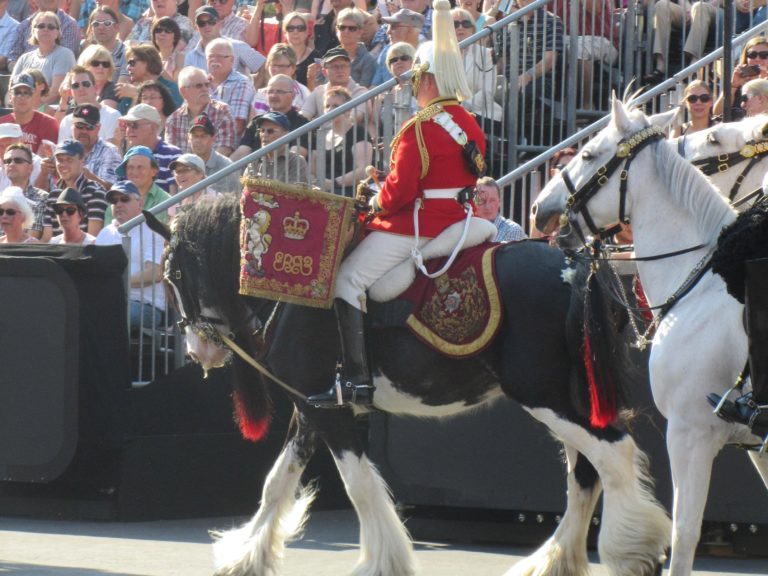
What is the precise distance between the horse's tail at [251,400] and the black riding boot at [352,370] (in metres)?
0.87

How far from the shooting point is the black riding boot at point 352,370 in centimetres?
821

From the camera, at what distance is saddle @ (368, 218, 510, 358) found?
8.09m

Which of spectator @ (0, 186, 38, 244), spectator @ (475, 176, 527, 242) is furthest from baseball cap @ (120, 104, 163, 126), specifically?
spectator @ (475, 176, 527, 242)

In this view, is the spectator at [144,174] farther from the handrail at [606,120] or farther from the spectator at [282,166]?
the handrail at [606,120]

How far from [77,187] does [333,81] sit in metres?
2.40

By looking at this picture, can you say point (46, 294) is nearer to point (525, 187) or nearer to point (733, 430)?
point (525, 187)

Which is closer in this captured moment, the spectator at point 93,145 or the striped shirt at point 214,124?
the spectator at point 93,145

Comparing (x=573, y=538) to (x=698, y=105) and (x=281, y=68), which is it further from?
(x=281, y=68)

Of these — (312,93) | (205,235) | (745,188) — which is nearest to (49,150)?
(312,93)

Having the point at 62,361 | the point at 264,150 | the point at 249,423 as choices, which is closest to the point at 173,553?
the point at 249,423

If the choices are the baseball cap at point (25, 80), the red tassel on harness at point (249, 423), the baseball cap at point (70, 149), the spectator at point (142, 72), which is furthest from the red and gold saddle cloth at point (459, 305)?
the baseball cap at point (25, 80)

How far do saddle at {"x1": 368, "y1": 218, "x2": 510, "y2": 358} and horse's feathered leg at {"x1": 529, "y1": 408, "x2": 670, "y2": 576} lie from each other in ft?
2.39

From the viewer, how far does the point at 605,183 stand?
24.6 feet

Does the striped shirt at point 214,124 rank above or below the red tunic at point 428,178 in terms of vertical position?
above
